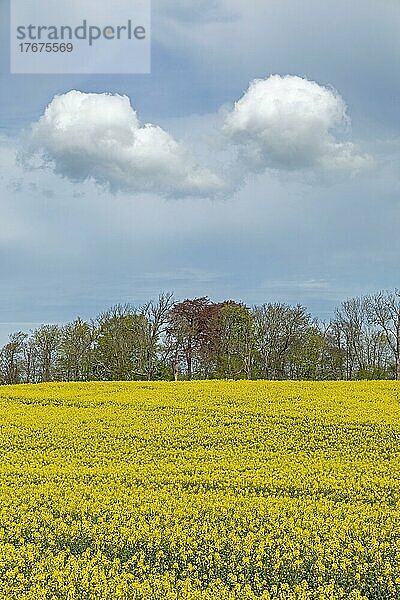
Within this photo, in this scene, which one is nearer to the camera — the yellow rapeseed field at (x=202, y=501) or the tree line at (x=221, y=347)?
the yellow rapeseed field at (x=202, y=501)

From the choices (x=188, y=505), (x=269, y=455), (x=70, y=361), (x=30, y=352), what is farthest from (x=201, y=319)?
(x=188, y=505)

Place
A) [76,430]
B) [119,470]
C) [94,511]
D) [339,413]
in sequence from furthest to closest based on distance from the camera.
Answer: [339,413] < [76,430] < [119,470] < [94,511]

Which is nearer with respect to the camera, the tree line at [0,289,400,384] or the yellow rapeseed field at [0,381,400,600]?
the yellow rapeseed field at [0,381,400,600]

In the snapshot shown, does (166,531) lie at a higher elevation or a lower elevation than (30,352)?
lower

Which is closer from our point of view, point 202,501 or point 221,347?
point 202,501

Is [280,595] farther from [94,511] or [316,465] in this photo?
[316,465]

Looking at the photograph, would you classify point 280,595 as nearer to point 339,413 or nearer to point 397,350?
point 339,413

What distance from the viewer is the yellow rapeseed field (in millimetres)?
6381

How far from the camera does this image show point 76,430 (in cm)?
1448

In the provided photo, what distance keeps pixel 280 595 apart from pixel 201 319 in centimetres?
3739

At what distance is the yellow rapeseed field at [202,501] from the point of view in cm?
638

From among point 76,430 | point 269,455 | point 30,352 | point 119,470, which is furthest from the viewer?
point 30,352

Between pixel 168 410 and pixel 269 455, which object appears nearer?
pixel 269 455

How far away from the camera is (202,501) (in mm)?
8773
